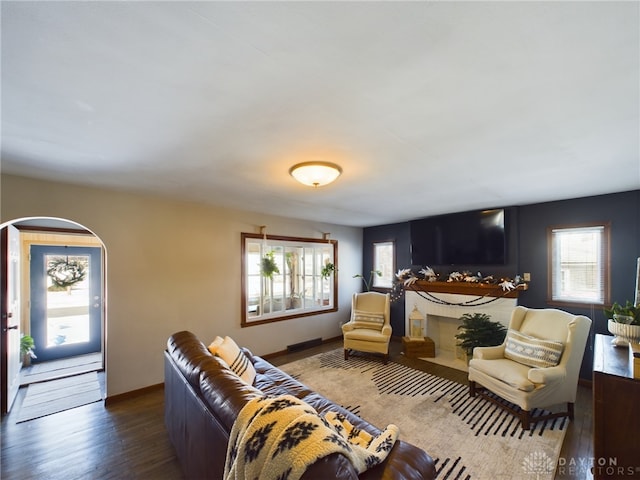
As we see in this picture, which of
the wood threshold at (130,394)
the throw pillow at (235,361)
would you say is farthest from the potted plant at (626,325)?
the wood threshold at (130,394)

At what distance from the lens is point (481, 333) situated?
3893 mm

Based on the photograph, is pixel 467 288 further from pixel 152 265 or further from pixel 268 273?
pixel 152 265

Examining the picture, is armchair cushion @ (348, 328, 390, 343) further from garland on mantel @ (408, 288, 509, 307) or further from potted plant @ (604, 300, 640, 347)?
potted plant @ (604, 300, 640, 347)

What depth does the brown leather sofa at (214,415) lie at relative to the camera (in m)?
1.16

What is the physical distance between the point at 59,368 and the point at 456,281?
6308 millimetres

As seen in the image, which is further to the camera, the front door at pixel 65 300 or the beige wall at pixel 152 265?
the front door at pixel 65 300

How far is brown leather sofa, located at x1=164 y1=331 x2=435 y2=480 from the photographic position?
45.7 inches

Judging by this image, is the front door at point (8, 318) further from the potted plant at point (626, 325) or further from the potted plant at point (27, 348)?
the potted plant at point (626, 325)

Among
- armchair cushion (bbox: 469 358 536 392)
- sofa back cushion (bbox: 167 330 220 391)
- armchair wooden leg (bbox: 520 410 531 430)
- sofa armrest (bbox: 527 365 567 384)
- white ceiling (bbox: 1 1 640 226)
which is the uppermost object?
white ceiling (bbox: 1 1 640 226)

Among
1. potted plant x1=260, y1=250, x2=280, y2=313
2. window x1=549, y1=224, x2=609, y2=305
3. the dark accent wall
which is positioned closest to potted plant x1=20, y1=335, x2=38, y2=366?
potted plant x1=260, y1=250, x2=280, y2=313

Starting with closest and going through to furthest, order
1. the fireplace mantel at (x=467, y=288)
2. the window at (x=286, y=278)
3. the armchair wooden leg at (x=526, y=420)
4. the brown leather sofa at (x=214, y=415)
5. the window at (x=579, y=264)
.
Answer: the brown leather sofa at (x=214, y=415) → the armchair wooden leg at (x=526, y=420) → the window at (x=579, y=264) → the fireplace mantel at (x=467, y=288) → the window at (x=286, y=278)

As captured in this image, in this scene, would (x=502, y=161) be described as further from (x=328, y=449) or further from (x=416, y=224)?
(x=416, y=224)

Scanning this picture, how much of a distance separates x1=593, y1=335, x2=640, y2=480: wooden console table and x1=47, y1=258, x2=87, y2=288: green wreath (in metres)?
6.95

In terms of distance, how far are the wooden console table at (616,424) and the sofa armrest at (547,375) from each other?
77cm
